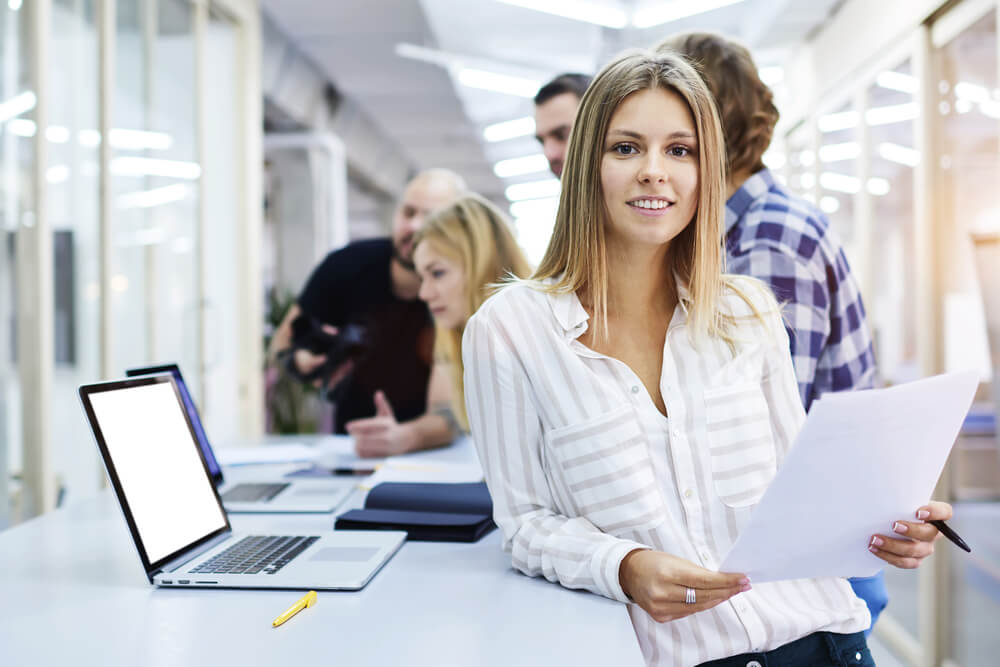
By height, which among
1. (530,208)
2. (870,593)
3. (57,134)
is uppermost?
(530,208)

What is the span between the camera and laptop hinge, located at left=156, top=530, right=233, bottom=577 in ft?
3.89

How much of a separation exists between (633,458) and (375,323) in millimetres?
1817

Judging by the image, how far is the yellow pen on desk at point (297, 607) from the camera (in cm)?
101

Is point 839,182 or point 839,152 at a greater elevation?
point 839,152

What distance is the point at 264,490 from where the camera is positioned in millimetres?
1736

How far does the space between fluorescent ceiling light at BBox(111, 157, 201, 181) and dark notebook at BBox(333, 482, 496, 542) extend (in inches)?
90.3

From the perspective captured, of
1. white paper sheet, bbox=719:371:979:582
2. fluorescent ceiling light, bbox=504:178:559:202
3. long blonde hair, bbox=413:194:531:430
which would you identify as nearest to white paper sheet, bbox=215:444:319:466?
long blonde hair, bbox=413:194:531:430

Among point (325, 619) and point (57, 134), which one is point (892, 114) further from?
point (325, 619)

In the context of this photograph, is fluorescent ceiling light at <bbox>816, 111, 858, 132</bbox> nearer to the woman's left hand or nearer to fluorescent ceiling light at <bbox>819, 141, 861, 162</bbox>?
fluorescent ceiling light at <bbox>819, 141, 861, 162</bbox>

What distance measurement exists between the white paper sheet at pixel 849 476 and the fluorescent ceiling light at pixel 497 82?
4528 millimetres

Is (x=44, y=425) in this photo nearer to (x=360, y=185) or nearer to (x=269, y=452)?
(x=269, y=452)


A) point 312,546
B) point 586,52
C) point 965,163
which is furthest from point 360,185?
point 312,546

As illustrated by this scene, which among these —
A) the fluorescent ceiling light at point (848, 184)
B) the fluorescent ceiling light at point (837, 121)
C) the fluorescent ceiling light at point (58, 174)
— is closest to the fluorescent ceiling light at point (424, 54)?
the fluorescent ceiling light at point (837, 121)

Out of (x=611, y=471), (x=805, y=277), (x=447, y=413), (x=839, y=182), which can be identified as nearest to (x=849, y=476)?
(x=611, y=471)
